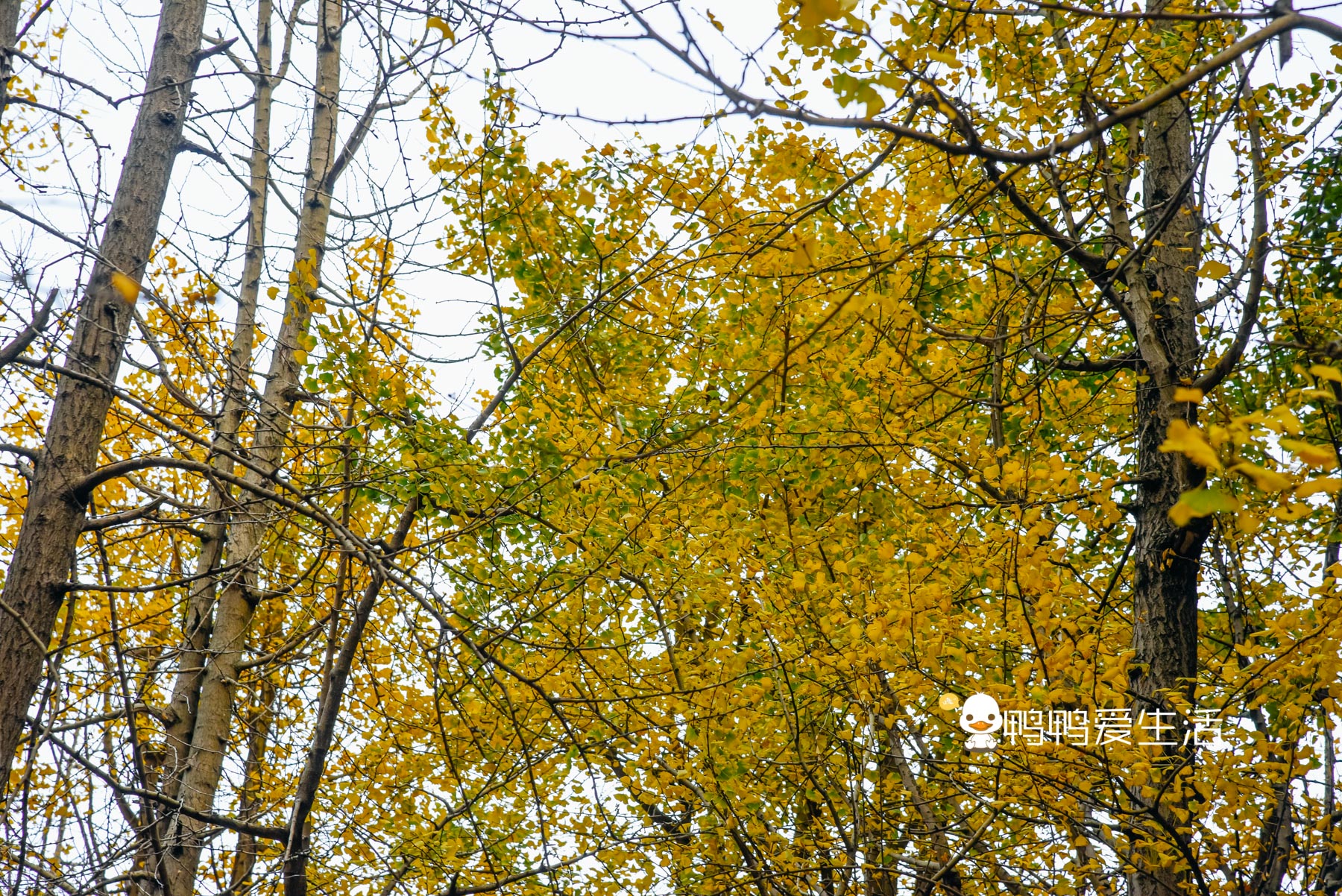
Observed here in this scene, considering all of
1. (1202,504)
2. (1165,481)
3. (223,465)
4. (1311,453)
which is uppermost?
(223,465)

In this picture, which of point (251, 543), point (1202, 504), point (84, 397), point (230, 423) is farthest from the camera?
point (230, 423)

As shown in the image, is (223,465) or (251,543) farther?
(223,465)

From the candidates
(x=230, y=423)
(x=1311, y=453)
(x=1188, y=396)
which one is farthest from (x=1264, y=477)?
(x=230, y=423)

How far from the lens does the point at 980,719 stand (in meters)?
3.63

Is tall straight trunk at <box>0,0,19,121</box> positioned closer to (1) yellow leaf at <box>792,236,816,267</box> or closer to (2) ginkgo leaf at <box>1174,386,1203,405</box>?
(1) yellow leaf at <box>792,236,816,267</box>

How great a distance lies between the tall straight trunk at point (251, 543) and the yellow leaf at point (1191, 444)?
12.6ft

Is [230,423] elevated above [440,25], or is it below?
above

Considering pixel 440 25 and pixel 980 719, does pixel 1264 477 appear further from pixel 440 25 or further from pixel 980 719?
pixel 980 719

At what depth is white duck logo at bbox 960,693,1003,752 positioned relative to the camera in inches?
138

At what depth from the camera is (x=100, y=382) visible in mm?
3205

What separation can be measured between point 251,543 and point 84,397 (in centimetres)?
224

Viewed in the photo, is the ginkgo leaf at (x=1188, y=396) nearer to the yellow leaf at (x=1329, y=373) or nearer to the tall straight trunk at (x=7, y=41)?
the yellow leaf at (x=1329, y=373)

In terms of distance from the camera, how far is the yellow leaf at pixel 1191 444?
1.36m

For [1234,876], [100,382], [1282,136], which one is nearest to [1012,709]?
[1234,876]
